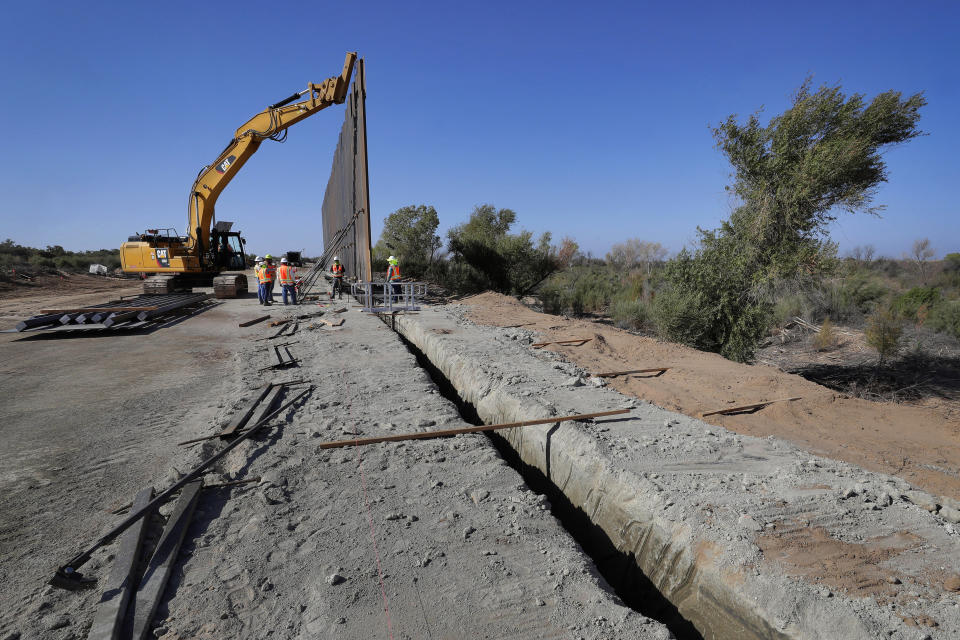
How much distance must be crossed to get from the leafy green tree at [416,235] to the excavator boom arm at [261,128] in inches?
494

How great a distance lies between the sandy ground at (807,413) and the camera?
161 inches

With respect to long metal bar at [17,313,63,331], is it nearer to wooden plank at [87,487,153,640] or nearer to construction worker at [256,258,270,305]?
construction worker at [256,258,270,305]

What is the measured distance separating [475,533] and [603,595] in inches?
32.3

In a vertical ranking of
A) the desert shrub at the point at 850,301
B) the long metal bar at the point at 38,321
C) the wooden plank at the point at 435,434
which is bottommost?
the wooden plank at the point at 435,434

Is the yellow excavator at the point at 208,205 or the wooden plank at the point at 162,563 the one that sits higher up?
the yellow excavator at the point at 208,205

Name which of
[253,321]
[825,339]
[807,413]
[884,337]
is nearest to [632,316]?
[825,339]

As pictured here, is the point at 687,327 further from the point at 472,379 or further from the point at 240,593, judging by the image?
the point at 240,593

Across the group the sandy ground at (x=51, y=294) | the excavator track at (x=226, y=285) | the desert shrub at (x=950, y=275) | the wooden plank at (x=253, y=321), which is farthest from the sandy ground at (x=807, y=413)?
the desert shrub at (x=950, y=275)

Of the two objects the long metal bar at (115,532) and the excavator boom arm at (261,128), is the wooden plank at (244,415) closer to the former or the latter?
the long metal bar at (115,532)

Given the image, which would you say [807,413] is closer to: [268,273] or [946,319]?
[946,319]

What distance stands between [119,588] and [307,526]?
0.92 m

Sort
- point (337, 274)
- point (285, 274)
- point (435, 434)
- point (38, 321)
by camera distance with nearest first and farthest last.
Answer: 1. point (435, 434)
2. point (38, 321)
3. point (285, 274)
4. point (337, 274)

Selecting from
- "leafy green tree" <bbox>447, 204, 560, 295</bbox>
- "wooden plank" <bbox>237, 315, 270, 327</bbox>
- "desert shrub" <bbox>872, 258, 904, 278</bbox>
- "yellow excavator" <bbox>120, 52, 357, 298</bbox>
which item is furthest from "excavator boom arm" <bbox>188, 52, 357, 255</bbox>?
"desert shrub" <bbox>872, 258, 904, 278</bbox>

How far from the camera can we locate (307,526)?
2.79m
